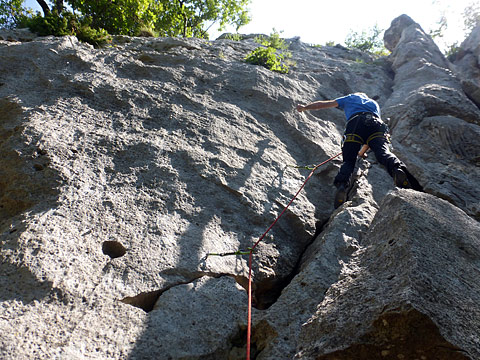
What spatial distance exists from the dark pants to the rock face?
1.09ft

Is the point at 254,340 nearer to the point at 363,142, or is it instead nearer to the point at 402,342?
the point at 402,342

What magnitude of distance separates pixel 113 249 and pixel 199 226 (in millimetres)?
790

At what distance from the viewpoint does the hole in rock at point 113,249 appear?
99.1 inches

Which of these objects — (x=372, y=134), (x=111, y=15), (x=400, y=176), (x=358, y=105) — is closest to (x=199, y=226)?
(x=400, y=176)

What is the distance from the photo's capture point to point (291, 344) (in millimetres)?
2102

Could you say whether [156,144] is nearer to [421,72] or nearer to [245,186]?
[245,186]

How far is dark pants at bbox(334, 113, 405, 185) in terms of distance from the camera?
403 cm

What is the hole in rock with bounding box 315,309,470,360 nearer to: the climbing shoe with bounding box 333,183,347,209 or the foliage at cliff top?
the climbing shoe with bounding box 333,183,347,209

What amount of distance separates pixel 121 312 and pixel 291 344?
46.3 inches

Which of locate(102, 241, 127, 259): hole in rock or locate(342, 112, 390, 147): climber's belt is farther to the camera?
locate(342, 112, 390, 147): climber's belt

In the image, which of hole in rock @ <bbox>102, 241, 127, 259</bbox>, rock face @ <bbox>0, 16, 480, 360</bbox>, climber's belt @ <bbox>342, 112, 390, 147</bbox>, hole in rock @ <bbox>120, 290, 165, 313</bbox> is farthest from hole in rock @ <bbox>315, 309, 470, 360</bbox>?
climber's belt @ <bbox>342, 112, 390, 147</bbox>

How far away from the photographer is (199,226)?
299 cm

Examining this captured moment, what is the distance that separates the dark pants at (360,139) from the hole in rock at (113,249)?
2.74 meters

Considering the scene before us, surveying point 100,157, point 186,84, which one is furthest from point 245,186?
point 186,84
